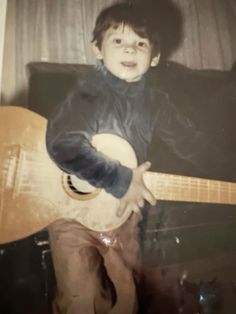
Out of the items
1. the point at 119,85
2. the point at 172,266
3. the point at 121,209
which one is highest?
the point at 119,85

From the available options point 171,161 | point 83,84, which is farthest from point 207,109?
point 83,84

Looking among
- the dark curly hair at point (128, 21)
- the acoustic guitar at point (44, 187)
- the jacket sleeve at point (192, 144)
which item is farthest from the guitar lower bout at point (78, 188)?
the dark curly hair at point (128, 21)

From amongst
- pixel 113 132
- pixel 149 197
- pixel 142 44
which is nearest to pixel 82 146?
pixel 113 132

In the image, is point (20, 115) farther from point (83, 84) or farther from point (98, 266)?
point (98, 266)

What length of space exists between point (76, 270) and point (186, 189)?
0.32 meters

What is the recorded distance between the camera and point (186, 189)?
38.3 inches

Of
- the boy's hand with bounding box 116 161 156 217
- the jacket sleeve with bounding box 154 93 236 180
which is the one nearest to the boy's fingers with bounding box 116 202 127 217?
the boy's hand with bounding box 116 161 156 217

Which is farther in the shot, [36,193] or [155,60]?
[155,60]

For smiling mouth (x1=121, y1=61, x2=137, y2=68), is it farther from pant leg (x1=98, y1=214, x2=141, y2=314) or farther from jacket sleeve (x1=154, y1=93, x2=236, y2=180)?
pant leg (x1=98, y1=214, x2=141, y2=314)

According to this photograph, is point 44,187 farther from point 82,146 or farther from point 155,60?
point 155,60

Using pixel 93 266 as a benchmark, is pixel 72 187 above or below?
above

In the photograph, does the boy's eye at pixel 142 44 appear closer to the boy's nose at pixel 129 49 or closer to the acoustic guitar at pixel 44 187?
the boy's nose at pixel 129 49

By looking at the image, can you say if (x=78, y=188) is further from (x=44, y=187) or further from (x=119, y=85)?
(x=119, y=85)

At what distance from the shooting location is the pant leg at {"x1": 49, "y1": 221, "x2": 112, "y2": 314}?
911mm
